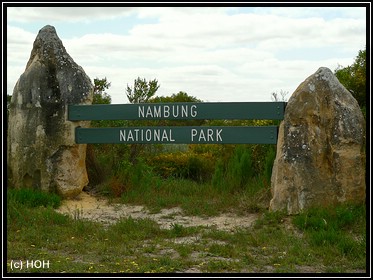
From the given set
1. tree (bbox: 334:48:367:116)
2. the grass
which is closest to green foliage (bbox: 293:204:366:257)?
the grass

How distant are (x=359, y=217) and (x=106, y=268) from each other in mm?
3546

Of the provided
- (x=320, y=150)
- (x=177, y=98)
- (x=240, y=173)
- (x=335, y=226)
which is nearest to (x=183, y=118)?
(x=240, y=173)

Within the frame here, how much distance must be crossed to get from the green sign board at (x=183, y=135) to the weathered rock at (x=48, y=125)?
0.36 meters

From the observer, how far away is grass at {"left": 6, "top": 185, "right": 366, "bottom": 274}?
21.1 feet

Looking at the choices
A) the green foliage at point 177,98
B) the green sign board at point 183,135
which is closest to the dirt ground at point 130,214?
the green sign board at point 183,135

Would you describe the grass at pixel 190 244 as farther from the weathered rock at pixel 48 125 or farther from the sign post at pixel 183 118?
the sign post at pixel 183 118

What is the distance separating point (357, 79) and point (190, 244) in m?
5.29

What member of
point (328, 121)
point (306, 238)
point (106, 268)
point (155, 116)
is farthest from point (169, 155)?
point (106, 268)

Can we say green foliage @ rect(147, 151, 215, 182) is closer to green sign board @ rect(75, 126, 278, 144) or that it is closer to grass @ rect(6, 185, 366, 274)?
green sign board @ rect(75, 126, 278, 144)

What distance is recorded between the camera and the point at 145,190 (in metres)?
10.6

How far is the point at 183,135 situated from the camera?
9555mm

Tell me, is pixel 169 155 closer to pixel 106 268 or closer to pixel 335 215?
pixel 335 215

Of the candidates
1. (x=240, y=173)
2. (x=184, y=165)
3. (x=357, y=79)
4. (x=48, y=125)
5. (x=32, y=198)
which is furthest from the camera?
(x=184, y=165)

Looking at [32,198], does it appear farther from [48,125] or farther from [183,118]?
[183,118]
